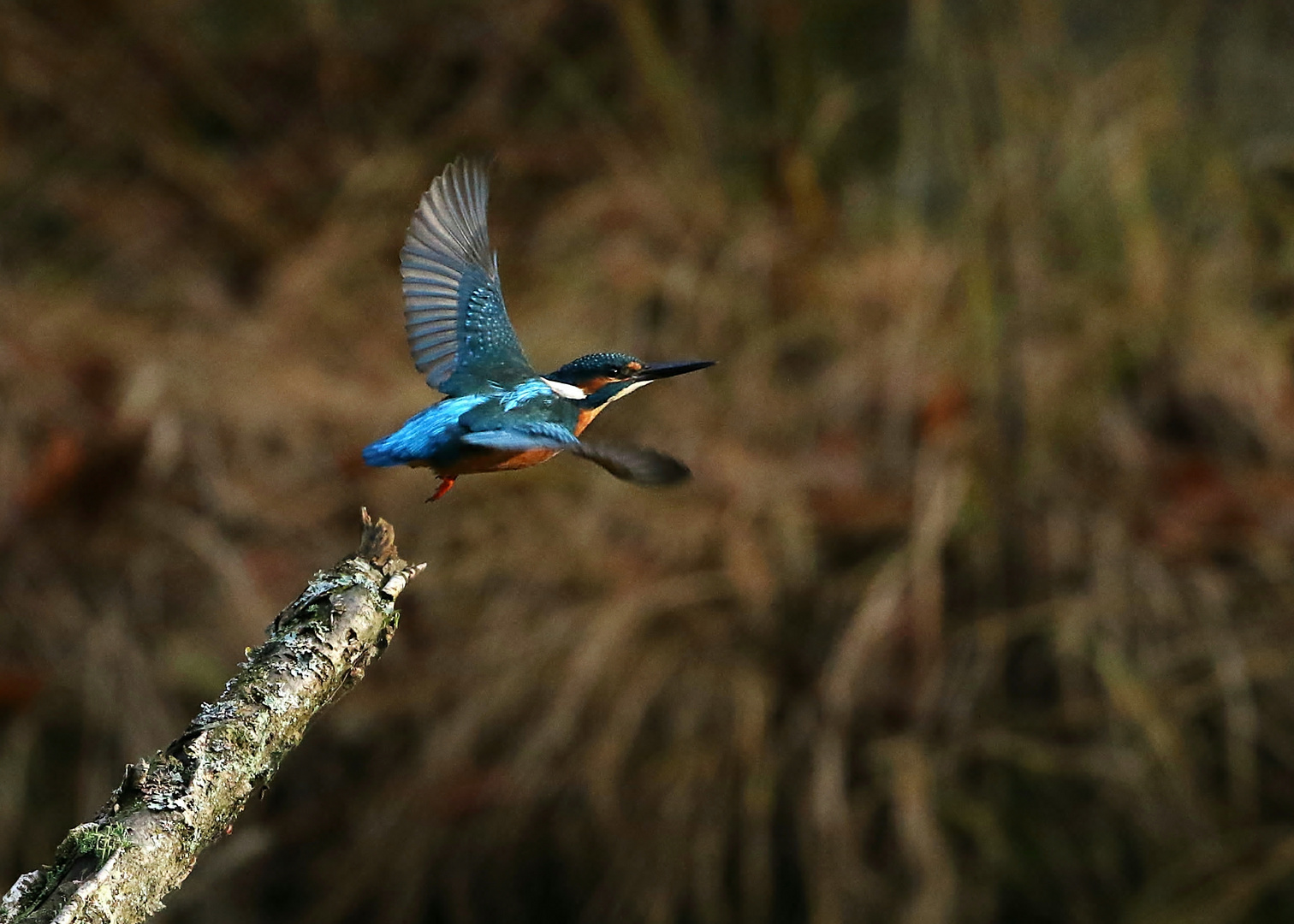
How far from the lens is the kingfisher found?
1.67ft

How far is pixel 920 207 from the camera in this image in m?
3.74

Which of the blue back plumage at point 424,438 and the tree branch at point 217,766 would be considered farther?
the blue back plumage at point 424,438

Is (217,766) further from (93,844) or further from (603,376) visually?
(603,376)

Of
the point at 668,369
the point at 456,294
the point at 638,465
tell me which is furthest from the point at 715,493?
the point at 638,465

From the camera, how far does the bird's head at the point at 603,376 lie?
0.60 meters

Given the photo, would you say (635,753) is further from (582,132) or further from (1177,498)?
(582,132)

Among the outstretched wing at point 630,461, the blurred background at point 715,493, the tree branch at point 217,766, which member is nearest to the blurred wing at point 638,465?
the outstretched wing at point 630,461

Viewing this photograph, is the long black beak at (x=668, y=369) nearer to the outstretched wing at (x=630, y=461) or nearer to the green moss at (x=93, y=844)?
the outstretched wing at (x=630, y=461)

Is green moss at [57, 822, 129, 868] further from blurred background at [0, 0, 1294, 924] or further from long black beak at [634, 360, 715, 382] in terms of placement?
blurred background at [0, 0, 1294, 924]

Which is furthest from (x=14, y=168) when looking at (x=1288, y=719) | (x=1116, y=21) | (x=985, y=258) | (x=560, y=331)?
(x=1288, y=719)

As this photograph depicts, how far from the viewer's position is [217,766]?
48cm

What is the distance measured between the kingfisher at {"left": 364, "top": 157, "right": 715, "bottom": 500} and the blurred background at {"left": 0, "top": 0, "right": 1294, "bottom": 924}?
2017mm

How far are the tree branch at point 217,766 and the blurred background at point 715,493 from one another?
2.10 metres

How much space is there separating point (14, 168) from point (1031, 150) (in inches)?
95.0
